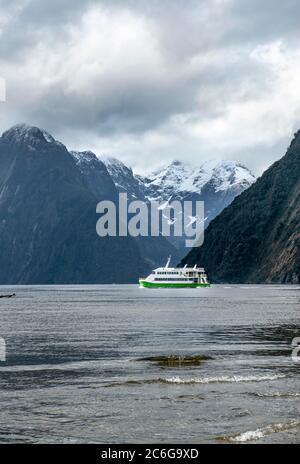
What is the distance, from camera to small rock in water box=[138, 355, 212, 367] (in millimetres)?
53875

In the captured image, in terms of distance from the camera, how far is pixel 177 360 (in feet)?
181

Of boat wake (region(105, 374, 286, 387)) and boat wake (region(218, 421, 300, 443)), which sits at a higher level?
boat wake (region(105, 374, 286, 387))

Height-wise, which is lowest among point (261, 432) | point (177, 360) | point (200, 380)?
point (261, 432)

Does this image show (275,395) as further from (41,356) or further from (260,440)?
(41,356)

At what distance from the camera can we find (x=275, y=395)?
39531 mm

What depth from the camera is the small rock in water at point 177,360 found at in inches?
2121

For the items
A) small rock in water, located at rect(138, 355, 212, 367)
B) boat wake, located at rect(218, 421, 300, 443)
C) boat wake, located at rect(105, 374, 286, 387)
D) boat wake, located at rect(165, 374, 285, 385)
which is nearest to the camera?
boat wake, located at rect(218, 421, 300, 443)

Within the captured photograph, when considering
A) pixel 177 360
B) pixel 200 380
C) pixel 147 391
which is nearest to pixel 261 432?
pixel 147 391

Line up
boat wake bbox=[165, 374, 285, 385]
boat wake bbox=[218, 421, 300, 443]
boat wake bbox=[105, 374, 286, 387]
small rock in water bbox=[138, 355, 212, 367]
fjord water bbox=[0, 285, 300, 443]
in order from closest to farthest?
boat wake bbox=[218, 421, 300, 443], fjord water bbox=[0, 285, 300, 443], boat wake bbox=[105, 374, 286, 387], boat wake bbox=[165, 374, 285, 385], small rock in water bbox=[138, 355, 212, 367]

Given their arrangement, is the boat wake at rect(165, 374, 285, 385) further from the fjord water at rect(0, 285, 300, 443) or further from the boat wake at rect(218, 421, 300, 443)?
the boat wake at rect(218, 421, 300, 443)

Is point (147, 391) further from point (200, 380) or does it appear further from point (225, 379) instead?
point (225, 379)

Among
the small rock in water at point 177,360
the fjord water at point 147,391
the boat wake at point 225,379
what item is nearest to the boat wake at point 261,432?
the fjord water at point 147,391

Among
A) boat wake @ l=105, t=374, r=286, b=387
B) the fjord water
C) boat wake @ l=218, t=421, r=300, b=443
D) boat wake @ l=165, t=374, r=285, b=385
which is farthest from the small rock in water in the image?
boat wake @ l=218, t=421, r=300, b=443
